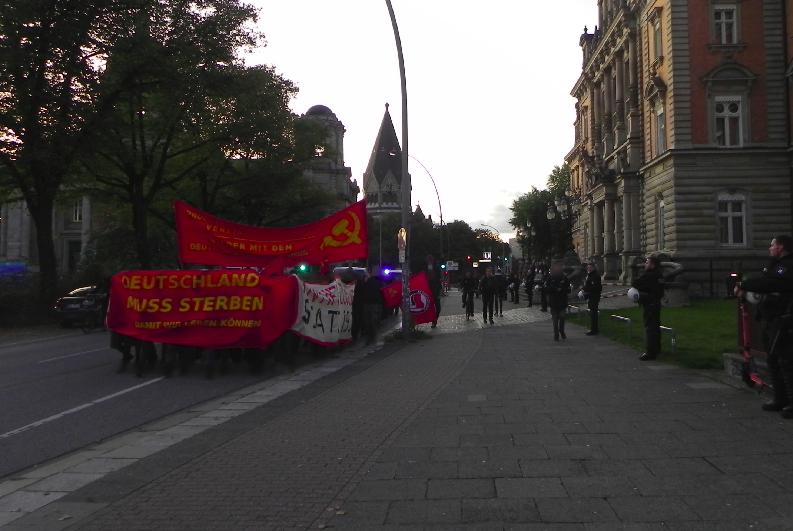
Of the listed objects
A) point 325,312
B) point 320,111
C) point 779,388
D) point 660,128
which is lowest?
point 779,388

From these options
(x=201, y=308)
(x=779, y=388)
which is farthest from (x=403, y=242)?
(x=779, y=388)

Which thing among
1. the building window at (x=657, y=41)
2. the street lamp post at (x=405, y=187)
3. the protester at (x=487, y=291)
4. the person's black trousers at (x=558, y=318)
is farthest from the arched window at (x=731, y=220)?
the person's black trousers at (x=558, y=318)

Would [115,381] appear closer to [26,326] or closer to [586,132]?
[26,326]

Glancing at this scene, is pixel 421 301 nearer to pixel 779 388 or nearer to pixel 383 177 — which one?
pixel 779 388

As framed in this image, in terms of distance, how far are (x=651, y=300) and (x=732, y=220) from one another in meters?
27.5

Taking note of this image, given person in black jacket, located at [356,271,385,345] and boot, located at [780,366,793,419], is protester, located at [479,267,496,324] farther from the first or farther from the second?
boot, located at [780,366,793,419]

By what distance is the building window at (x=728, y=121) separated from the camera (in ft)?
120

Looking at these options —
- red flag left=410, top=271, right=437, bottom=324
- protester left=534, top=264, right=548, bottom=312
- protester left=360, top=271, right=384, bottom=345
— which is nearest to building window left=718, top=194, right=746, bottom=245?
protester left=534, top=264, right=548, bottom=312

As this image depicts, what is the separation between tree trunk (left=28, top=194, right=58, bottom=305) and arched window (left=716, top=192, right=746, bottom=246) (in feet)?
95.9

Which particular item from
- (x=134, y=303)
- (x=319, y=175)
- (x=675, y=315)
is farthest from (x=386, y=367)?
(x=319, y=175)

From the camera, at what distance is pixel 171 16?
29.0 metres

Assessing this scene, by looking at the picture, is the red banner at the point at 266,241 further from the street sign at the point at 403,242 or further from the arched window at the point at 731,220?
the arched window at the point at 731,220

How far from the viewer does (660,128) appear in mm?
39812

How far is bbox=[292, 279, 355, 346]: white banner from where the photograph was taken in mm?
13367
